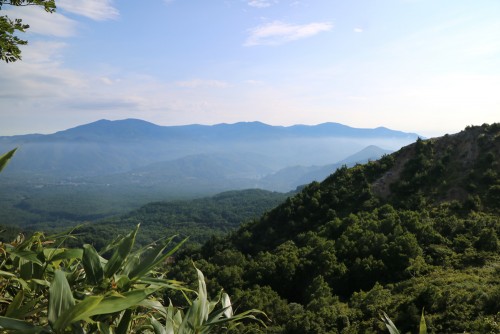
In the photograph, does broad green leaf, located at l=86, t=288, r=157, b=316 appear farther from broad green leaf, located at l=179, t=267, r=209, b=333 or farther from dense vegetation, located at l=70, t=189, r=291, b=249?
dense vegetation, located at l=70, t=189, r=291, b=249

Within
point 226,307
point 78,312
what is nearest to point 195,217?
point 226,307

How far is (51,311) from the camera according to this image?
1129 mm

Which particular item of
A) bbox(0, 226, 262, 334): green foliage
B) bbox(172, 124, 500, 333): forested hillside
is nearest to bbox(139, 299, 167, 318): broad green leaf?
bbox(0, 226, 262, 334): green foliage

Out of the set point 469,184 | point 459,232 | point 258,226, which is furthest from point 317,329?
point 258,226

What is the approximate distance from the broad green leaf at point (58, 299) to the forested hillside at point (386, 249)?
553cm

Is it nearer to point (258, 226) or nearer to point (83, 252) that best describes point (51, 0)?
point (83, 252)

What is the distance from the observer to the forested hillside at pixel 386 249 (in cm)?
1199

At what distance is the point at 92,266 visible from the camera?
1476mm

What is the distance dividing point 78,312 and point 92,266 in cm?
40

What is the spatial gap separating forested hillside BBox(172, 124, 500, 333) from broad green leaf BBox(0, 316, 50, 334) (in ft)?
18.1

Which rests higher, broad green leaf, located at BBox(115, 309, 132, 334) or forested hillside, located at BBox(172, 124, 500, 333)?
broad green leaf, located at BBox(115, 309, 132, 334)

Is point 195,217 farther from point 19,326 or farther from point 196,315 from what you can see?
point 19,326

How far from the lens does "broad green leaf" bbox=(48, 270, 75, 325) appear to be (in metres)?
1.14

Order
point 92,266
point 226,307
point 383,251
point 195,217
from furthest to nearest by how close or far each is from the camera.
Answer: point 195,217 < point 383,251 < point 226,307 < point 92,266
